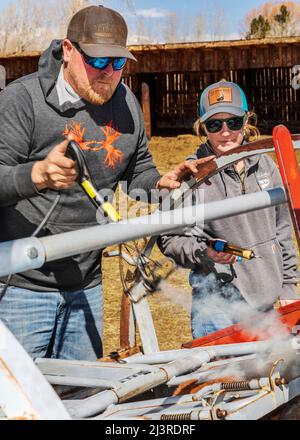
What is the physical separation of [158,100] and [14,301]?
18.6 m

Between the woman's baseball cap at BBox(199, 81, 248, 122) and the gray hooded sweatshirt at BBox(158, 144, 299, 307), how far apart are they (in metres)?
0.24

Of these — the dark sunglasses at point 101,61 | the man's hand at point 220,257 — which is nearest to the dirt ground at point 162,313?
the man's hand at point 220,257

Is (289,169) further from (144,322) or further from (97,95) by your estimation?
(97,95)

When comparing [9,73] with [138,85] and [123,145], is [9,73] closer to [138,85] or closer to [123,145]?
[138,85]

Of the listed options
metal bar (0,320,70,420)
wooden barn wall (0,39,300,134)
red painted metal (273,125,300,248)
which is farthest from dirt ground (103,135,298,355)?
wooden barn wall (0,39,300,134)

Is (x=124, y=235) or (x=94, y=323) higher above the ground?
(x=124, y=235)

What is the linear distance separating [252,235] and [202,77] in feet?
59.5

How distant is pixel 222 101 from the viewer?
10.5 feet

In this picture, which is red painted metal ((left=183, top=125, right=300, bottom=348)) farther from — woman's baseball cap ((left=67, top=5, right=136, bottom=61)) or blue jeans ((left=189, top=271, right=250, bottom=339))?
woman's baseball cap ((left=67, top=5, right=136, bottom=61))

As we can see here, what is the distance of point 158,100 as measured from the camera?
21.0 m

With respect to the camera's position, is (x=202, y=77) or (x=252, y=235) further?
(x=202, y=77)

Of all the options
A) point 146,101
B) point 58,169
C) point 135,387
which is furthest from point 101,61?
point 146,101

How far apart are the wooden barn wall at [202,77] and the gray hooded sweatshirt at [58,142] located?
49.5 ft

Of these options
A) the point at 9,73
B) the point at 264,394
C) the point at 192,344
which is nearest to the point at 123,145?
the point at 192,344
